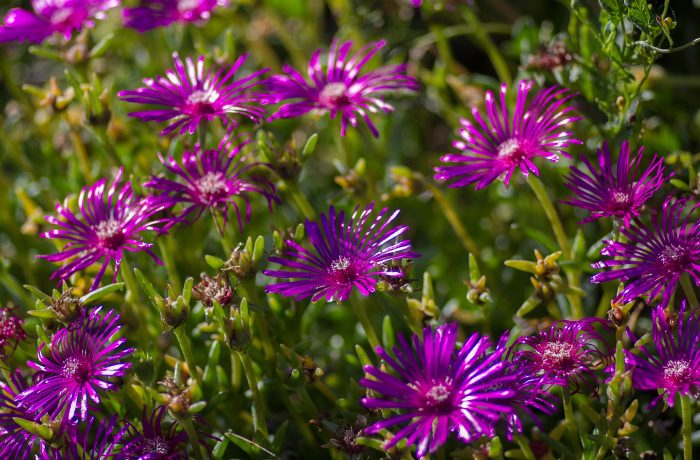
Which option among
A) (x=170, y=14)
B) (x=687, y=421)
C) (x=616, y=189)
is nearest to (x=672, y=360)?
(x=687, y=421)

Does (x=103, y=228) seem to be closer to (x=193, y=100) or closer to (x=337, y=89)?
(x=193, y=100)

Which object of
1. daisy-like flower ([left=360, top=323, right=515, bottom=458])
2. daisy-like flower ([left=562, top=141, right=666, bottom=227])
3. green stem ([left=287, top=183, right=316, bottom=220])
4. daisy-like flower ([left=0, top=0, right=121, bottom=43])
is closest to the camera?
daisy-like flower ([left=360, top=323, right=515, bottom=458])

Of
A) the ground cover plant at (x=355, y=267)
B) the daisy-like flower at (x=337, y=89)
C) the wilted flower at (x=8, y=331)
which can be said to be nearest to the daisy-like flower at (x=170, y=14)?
the ground cover plant at (x=355, y=267)

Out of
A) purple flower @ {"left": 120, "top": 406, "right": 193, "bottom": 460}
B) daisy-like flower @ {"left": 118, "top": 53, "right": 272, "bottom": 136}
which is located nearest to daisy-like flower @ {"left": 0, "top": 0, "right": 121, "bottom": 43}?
daisy-like flower @ {"left": 118, "top": 53, "right": 272, "bottom": 136}

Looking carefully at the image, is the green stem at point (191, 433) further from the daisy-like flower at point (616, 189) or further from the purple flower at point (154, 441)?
the daisy-like flower at point (616, 189)

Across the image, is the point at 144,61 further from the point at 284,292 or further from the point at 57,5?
the point at 284,292

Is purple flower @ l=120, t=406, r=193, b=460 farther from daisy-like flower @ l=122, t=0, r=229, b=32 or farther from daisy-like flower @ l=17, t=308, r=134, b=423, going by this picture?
daisy-like flower @ l=122, t=0, r=229, b=32

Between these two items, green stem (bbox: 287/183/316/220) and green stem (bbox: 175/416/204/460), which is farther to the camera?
green stem (bbox: 287/183/316/220)

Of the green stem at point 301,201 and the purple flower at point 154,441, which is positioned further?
the green stem at point 301,201
